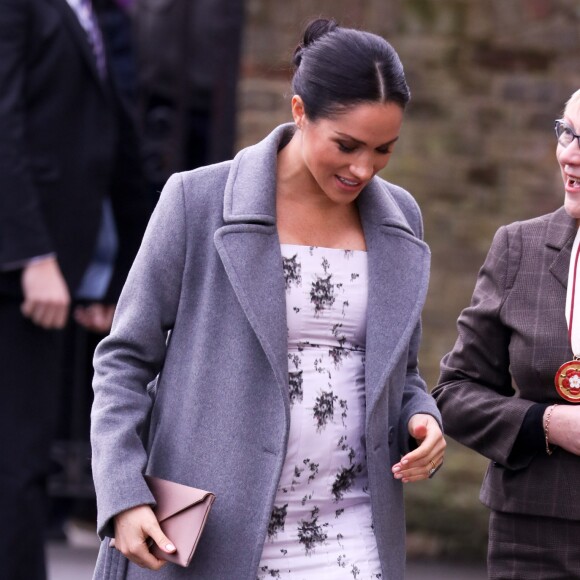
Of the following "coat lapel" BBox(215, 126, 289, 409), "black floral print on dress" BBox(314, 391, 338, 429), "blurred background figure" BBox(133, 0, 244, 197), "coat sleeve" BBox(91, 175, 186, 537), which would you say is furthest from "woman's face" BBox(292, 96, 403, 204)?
"blurred background figure" BBox(133, 0, 244, 197)

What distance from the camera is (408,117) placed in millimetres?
7172

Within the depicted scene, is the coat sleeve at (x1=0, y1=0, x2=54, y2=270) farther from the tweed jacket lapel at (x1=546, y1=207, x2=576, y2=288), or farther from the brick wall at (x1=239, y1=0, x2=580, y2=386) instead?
the brick wall at (x1=239, y1=0, x2=580, y2=386)

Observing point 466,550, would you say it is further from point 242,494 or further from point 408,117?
point 242,494

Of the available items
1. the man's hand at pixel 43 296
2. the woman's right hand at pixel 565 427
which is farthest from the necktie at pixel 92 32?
the woman's right hand at pixel 565 427

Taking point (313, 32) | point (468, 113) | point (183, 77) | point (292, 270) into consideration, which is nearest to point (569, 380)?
point (292, 270)

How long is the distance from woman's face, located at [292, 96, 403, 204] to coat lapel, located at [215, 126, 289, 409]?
130 mm

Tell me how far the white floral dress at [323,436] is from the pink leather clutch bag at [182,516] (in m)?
0.24

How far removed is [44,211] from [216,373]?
2.12 metres

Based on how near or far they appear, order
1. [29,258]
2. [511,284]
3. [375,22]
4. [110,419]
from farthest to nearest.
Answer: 1. [375,22]
2. [29,258]
3. [511,284]
4. [110,419]

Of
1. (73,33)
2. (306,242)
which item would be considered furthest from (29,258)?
(306,242)

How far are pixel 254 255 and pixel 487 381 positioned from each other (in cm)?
77

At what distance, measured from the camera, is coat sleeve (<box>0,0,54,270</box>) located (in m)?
Answer: 5.08

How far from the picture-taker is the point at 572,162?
3662 mm

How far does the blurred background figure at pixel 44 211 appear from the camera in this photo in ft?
16.8
